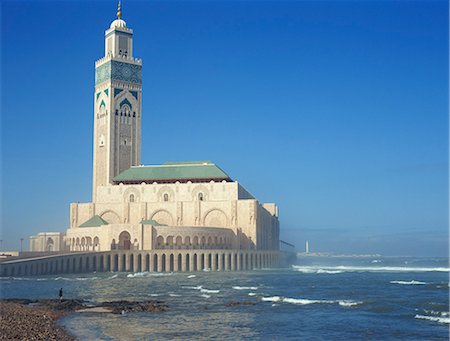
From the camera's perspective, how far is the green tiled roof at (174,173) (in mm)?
105812

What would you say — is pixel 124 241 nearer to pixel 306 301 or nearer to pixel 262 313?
pixel 306 301

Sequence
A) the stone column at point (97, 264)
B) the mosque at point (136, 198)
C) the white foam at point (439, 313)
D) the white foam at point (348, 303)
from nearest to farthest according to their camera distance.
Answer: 1. the white foam at point (439, 313)
2. the white foam at point (348, 303)
3. the stone column at point (97, 264)
4. the mosque at point (136, 198)

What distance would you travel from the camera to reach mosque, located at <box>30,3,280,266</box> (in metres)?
92.4

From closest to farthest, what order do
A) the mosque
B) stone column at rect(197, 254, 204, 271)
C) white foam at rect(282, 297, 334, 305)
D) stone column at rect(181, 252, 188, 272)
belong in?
1. white foam at rect(282, 297, 334, 305)
2. stone column at rect(181, 252, 188, 272)
3. stone column at rect(197, 254, 204, 271)
4. the mosque

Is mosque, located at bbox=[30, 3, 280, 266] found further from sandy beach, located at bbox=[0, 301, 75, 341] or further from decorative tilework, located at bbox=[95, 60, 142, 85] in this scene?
sandy beach, located at bbox=[0, 301, 75, 341]

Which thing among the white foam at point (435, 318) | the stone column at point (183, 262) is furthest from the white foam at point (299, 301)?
the stone column at point (183, 262)

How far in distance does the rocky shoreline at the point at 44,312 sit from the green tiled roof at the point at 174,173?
213 ft

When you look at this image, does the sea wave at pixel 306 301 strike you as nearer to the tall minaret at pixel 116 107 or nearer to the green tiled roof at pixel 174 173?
the green tiled roof at pixel 174 173

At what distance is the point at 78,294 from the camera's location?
48156mm

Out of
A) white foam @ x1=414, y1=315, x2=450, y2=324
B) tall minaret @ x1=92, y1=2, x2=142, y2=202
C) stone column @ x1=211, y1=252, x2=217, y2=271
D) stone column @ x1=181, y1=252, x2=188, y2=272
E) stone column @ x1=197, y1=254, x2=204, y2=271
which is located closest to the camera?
white foam @ x1=414, y1=315, x2=450, y2=324

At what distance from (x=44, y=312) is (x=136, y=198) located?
70.4 meters

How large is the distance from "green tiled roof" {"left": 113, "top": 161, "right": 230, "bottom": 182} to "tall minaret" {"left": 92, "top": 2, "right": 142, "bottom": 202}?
3885 millimetres

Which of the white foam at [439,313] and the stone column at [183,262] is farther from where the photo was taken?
the stone column at [183,262]

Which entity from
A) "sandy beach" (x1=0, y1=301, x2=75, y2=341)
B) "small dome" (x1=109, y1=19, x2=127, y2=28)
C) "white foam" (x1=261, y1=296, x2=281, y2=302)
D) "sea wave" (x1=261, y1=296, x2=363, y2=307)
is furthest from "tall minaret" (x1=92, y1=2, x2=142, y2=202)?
"sandy beach" (x1=0, y1=301, x2=75, y2=341)
